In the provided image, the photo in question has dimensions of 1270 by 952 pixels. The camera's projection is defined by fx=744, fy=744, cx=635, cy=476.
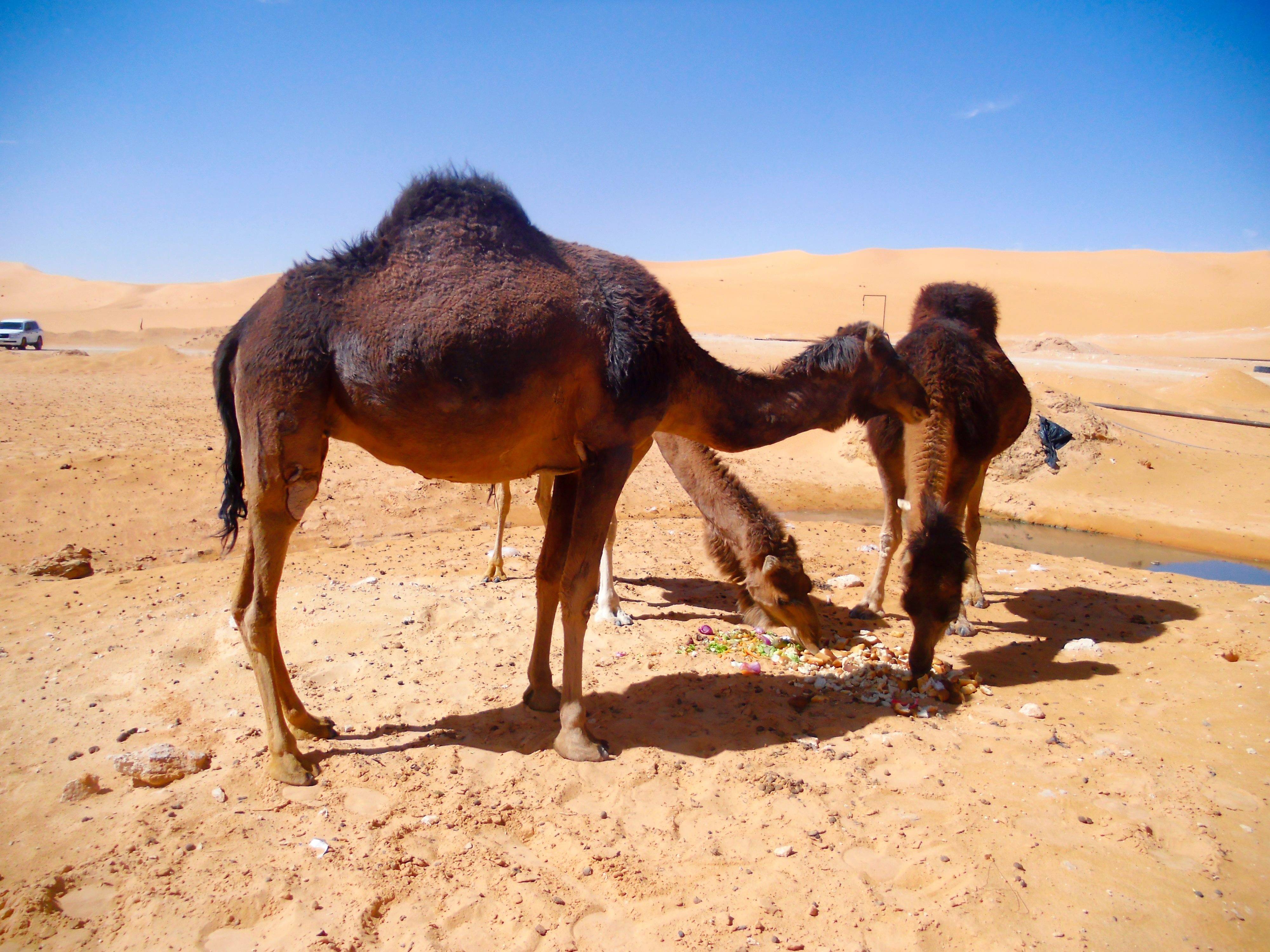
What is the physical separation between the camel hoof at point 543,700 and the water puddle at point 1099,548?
6862 mm

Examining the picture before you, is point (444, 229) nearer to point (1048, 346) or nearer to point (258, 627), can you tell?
point (258, 627)

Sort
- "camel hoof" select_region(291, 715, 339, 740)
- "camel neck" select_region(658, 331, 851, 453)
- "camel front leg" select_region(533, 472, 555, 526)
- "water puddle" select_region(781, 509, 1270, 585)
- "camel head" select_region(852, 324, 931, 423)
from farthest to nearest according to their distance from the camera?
"water puddle" select_region(781, 509, 1270, 585) < "camel front leg" select_region(533, 472, 555, 526) < "camel head" select_region(852, 324, 931, 423) < "camel neck" select_region(658, 331, 851, 453) < "camel hoof" select_region(291, 715, 339, 740)

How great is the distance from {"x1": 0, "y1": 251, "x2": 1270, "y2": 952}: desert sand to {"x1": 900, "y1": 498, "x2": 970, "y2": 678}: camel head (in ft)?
1.66

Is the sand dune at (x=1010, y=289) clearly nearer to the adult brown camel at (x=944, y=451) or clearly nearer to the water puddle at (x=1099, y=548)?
the water puddle at (x=1099, y=548)

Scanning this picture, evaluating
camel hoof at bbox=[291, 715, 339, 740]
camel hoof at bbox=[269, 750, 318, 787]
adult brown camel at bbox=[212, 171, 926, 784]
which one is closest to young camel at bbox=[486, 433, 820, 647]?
adult brown camel at bbox=[212, 171, 926, 784]

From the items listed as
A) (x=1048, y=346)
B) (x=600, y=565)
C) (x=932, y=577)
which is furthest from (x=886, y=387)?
(x=1048, y=346)

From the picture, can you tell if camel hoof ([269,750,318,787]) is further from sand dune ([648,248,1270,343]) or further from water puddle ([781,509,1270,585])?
sand dune ([648,248,1270,343])

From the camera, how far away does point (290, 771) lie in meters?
3.86

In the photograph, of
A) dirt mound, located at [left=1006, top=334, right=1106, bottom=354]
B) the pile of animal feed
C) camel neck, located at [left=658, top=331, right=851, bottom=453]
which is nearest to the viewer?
camel neck, located at [left=658, top=331, right=851, bottom=453]

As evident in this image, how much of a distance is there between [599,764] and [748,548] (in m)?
2.06

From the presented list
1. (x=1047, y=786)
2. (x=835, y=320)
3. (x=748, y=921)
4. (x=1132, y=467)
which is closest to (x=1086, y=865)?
(x=1047, y=786)

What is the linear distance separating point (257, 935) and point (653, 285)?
3547mm

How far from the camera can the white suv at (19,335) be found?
29.4 m

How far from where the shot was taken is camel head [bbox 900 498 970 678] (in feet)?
15.8
